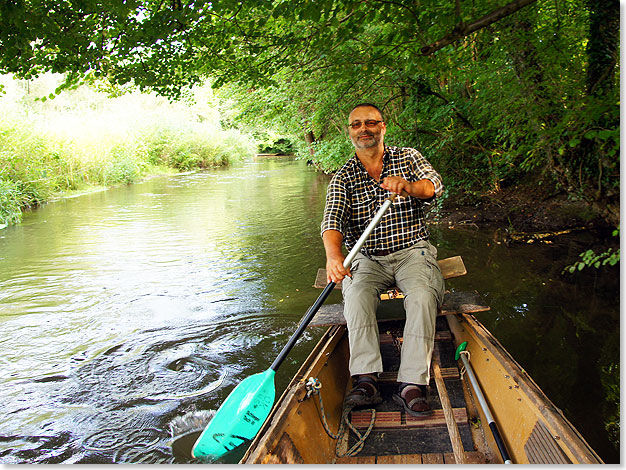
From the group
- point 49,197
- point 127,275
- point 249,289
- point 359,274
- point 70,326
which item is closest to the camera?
point 359,274

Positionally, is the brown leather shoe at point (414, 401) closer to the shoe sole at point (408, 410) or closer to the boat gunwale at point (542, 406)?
the shoe sole at point (408, 410)

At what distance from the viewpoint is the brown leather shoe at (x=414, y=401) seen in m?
2.60

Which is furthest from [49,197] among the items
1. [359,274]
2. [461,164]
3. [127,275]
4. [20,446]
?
[359,274]

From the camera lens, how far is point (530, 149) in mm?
5668

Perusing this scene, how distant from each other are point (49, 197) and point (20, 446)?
1251cm

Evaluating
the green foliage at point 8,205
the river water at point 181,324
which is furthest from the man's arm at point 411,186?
the green foliage at point 8,205

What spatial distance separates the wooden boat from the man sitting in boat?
0.12 meters

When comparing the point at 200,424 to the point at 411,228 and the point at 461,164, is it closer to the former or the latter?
the point at 411,228

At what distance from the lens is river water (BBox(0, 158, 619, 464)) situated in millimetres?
3439

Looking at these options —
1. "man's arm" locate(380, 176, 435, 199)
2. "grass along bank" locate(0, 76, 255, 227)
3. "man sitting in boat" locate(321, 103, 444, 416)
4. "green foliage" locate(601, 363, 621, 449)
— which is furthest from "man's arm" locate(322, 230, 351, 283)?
"grass along bank" locate(0, 76, 255, 227)

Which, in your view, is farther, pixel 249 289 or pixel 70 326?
pixel 249 289

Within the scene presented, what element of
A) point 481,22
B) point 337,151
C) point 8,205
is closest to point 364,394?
point 481,22

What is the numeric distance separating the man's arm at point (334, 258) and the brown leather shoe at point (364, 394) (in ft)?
1.81

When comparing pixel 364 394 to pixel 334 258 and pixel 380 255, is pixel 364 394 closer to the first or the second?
pixel 334 258
